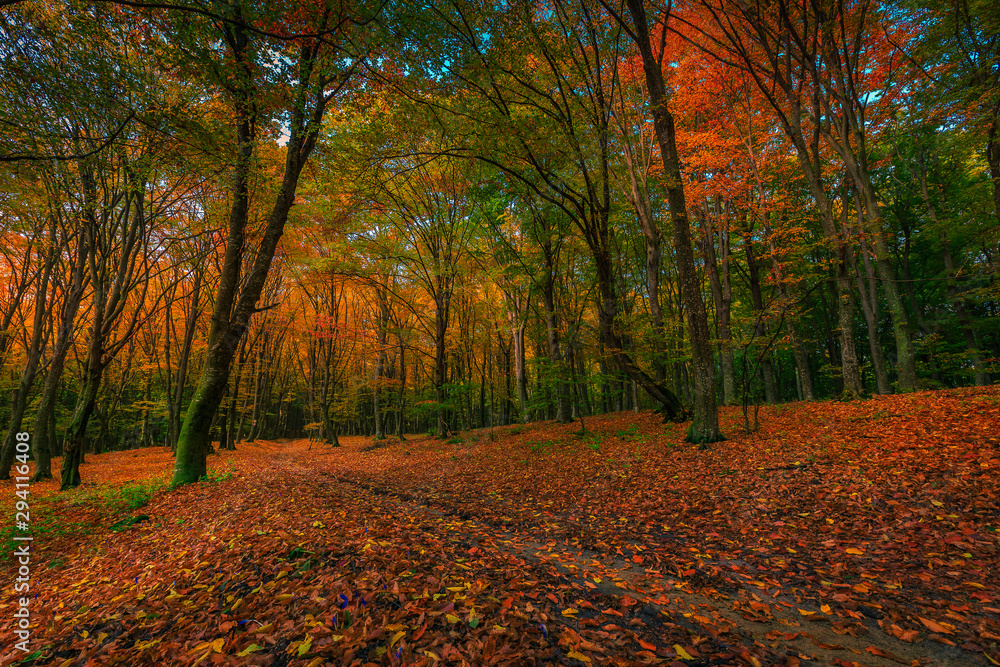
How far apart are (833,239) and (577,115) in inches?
301

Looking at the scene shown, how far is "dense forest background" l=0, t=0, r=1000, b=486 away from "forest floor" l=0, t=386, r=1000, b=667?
2.27 metres

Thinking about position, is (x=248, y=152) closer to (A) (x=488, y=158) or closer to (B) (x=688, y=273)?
(A) (x=488, y=158)

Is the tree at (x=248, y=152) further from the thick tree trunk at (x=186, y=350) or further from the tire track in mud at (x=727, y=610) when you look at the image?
the thick tree trunk at (x=186, y=350)

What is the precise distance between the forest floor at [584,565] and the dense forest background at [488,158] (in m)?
2.27

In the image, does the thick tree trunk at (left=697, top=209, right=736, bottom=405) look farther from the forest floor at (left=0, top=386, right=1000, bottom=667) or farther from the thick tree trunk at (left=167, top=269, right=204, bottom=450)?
the thick tree trunk at (left=167, top=269, right=204, bottom=450)

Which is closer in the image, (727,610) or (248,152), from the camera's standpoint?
(727,610)

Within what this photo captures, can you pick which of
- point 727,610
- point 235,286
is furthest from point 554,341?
point 727,610

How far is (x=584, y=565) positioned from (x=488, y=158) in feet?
33.5

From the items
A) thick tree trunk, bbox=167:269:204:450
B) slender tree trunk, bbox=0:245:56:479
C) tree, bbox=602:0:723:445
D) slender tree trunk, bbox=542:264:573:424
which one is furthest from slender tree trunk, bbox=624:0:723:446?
slender tree trunk, bbox=0:245:56:479

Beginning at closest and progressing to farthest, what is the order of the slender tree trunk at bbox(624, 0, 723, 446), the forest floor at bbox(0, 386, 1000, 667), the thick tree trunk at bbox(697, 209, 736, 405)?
the forest floor at bbox(0, 386, 1000, 667)
the slender tree trunk at bbox(624, 0, 723, 446)
the thick tree trunk at bbox(697, 209, 736, 405)

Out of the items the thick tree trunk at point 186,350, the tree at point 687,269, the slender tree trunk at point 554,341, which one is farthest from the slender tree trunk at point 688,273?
the thick tree trunk at point 186,350

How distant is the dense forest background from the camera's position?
6.70 meters

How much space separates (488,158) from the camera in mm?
10617

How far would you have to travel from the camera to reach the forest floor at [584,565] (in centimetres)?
247
